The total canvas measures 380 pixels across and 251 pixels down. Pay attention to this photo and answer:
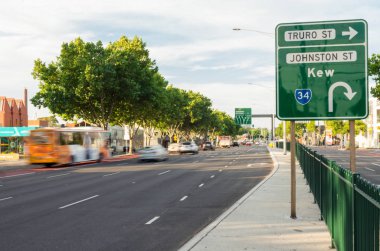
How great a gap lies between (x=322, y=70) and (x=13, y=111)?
93.0 m

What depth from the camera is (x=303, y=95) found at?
11.2 meters

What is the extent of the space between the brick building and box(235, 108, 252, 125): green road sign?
4337 centimetres

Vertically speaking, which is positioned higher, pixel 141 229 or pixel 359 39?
pixel 359 39

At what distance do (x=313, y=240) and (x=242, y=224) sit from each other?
206 cm

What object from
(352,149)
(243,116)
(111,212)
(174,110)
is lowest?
(111,212)

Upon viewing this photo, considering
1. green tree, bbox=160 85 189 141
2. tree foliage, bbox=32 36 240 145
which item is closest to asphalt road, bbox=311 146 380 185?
tree foliage, bbox=32 36 240 145

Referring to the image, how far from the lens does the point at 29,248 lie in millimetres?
9164

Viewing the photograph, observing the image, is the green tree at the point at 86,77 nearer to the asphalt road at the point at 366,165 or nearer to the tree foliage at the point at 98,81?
the tree foliage at the point at 98,81

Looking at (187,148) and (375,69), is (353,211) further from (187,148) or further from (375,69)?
(187,148)

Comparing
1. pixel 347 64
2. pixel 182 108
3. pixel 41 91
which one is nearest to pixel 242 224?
pixel 347 64

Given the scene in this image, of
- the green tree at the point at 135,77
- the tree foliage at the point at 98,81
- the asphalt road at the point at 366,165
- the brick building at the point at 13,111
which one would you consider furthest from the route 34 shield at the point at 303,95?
the brick building at the point at 13,111

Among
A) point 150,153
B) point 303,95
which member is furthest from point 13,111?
point 303,95

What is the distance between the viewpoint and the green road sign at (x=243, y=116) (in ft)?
275

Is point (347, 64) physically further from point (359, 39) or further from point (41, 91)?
point (41, 91)
